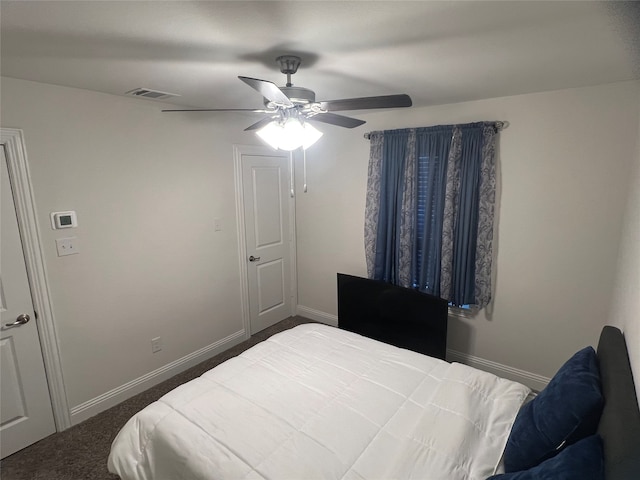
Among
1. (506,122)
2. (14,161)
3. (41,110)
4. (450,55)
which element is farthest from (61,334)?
(506,122)

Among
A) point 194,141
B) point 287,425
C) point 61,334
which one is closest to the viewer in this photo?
point 287,425

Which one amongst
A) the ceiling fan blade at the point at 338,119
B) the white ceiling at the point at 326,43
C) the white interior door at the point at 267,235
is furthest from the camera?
the white interior door at the point at 267,235

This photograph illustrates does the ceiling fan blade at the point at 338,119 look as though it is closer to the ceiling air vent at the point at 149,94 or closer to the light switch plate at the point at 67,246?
the ceiling air vent at the point at 149,94

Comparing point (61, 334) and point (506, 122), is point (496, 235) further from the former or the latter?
point (61, 334)

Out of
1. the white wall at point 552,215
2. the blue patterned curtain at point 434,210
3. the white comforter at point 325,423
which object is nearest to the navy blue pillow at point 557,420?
the white comforter at point 325,423

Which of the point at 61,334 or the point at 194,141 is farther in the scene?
the point at 194,141

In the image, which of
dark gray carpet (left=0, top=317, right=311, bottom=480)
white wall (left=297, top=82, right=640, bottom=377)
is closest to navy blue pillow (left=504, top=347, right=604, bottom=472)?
white wall (left=297, top=82, right=640, bottom=377)

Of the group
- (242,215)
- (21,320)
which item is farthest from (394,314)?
(21,320)

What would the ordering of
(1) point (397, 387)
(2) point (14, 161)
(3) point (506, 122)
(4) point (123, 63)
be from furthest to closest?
(3) point (506, 122)
(2) point (14, 161)
(1) point (397, 387)
(4) point (123, 63)

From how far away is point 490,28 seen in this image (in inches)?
56.1

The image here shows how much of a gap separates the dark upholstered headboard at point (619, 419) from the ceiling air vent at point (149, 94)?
2.96 m

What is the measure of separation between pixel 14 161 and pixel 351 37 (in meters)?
2.16

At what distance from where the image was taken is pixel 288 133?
1.82m

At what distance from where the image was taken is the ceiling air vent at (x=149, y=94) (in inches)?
93.6
